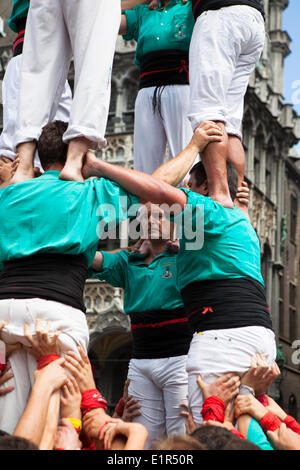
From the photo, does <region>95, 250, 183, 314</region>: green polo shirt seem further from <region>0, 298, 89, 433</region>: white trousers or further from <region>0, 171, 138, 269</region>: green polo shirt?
<region>0, 298, 89, 433</region>: white trousers

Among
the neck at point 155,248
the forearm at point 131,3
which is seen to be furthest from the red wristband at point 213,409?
the forearm at point 131,3

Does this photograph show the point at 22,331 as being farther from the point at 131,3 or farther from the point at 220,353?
the point at 131,3

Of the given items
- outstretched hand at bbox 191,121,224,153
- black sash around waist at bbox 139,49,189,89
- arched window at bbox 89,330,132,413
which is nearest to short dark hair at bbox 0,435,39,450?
outstretched hand at bbox 191,121,224,153

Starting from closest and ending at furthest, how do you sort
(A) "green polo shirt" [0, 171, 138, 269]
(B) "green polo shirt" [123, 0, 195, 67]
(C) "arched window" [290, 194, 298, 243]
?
A: (A) "green polo shirt" [0, 171, 138, 269] < (B) "green polo shirt" [123, 0, 195, 67] < (C) "arched window" [290, 194, 298, 243]

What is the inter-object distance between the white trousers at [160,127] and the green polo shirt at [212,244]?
1.28 metres

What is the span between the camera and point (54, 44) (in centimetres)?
337

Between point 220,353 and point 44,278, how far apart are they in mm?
892

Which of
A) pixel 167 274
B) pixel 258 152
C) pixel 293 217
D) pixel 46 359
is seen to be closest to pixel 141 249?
pixel 167 274

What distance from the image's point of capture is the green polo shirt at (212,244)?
308 centimetres

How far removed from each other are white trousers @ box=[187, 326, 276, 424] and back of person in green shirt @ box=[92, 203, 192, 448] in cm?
89

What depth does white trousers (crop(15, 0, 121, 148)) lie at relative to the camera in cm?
306

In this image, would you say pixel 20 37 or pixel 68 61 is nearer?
pixel 68 61

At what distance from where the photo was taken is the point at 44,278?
8.81 feet
